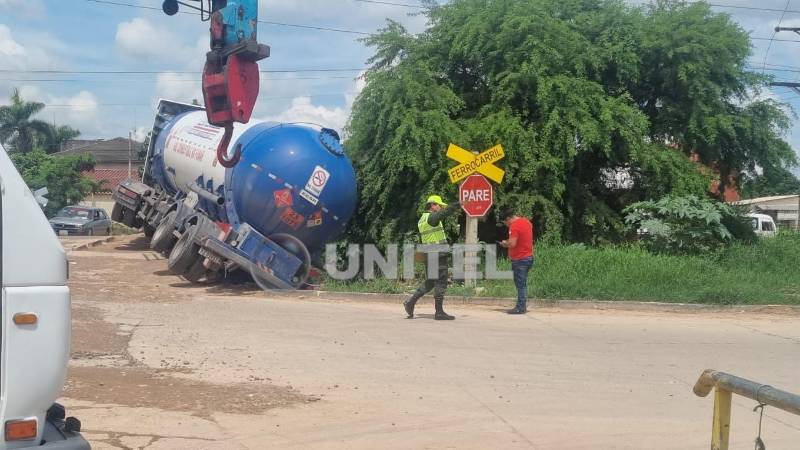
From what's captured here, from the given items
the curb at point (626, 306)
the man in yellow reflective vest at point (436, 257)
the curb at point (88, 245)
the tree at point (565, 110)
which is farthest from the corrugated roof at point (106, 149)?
the man in yellow reflective vest at point (436, 257)

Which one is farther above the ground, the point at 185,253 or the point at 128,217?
the point at 128,217

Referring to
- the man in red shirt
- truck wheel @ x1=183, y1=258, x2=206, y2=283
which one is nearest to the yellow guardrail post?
the man in red shirt

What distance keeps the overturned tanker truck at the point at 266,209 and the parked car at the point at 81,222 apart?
1783 centimetres

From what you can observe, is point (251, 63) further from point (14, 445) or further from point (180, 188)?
point (180, 188)

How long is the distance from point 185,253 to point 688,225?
955cm

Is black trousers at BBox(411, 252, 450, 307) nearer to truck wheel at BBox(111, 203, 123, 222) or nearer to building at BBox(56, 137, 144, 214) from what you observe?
truck wheel at BBox(111, 203, 123, 222)

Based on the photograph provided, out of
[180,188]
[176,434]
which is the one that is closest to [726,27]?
[180,188]

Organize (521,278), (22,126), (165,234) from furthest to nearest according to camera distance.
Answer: (22,126)
(165,234)
(521,278)

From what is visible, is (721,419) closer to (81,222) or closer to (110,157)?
(81,222)

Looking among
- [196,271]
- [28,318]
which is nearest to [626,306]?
[196,271]

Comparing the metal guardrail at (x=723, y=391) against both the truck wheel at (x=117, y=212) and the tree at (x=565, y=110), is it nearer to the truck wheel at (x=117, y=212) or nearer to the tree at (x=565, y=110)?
the tree at (x=565, y=110)

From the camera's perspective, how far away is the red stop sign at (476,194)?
45.7 feet

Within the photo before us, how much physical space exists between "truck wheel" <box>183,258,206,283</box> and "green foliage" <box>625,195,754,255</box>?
28.0 feet

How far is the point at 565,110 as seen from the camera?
1706 cm
